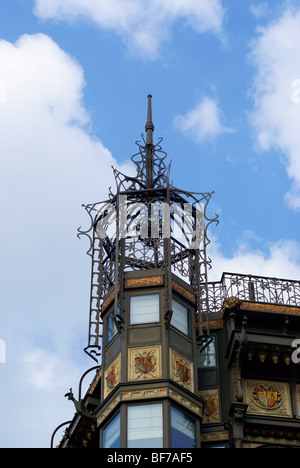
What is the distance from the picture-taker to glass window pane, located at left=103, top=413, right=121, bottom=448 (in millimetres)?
33184

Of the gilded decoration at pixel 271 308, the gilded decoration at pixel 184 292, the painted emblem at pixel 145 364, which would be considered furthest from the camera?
the gilded decoration at pixel 271 308

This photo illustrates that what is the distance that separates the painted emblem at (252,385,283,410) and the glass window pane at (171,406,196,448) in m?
2.84

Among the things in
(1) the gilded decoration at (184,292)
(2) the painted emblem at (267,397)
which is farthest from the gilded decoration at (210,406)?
(1) the gilded decoration at (184,292)

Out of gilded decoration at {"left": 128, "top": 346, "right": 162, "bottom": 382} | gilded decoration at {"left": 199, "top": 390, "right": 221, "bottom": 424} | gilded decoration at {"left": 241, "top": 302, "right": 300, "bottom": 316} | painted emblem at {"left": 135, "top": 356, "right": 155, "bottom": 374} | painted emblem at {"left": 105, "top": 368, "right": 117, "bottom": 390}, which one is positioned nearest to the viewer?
gilded decoration at {"left": 128, "top": 346, "right": 162, "bottom": 382}

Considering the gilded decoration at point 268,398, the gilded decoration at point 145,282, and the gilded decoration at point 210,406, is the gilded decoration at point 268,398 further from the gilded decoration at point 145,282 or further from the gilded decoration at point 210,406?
the gilded decoration at point 145,282

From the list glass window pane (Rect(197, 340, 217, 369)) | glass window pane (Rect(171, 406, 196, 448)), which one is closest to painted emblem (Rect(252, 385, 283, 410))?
glass window pane (Rect(197, 340, 217, 369))

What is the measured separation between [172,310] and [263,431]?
4867mm

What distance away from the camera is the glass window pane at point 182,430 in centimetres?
3284

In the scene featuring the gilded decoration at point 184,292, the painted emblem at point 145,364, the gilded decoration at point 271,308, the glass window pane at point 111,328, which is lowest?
the painted emblem at point 145,364

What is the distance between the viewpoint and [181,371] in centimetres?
3456

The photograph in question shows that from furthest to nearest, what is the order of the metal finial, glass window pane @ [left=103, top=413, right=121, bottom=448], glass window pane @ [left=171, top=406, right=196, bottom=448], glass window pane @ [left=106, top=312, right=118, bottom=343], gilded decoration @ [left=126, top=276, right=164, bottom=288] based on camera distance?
the metal finial → gilded decoration @ [left=126, top=276, right=164, bottom=288] → glass window pane @ [left=106, top=312, right=118, bottom=343] → glass window pane @ [left=103, top=413, right=121, bottom=448] → glass window pane @ [left=171, top=406, right=196, bottom=448]

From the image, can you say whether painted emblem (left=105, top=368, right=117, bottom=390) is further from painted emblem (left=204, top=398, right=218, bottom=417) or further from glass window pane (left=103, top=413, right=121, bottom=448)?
painted emblem (left=204, top=398, right=218, bottom=417)

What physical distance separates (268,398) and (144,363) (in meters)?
4.57

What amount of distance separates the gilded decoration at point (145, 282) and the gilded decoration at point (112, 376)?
2634 millimetres
